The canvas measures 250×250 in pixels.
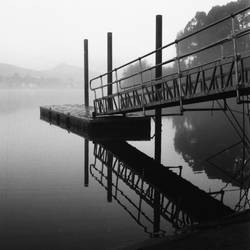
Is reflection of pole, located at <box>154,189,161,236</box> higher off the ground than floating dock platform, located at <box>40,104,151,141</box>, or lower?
lower

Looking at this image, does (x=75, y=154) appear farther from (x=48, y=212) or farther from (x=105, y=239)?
(x=105, y=239)

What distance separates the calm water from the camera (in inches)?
227

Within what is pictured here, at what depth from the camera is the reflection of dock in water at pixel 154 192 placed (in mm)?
6648

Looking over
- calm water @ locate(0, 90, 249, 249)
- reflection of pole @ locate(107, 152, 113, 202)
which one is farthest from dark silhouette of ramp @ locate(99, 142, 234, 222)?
calm water @ locate(0, 90, 249, 249)

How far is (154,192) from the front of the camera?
27.4 ft

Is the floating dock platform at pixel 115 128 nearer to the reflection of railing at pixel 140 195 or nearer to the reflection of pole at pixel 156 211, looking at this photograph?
the reflection of railing at pixel 140 195

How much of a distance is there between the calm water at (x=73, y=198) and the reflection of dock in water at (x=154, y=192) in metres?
0.08

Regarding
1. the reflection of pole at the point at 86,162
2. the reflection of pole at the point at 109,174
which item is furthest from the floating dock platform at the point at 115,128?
the reflection of pole at the point at 109,174

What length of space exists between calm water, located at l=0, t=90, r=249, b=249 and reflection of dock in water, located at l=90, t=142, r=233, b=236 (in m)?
0.08

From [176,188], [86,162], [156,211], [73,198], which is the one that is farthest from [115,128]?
[156,211]

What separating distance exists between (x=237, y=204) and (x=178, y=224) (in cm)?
174

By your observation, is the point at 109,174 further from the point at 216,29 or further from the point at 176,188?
the point at 216,29

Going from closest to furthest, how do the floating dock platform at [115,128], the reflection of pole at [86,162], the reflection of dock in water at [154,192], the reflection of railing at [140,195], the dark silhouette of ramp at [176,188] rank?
the reflection of railing at [140,195] < the reflection of dock in water at [154,192] < the dark silhouette of ramp at [176,188] < the reflection of pole at [86,162] < the floating dock platform at [115,128]

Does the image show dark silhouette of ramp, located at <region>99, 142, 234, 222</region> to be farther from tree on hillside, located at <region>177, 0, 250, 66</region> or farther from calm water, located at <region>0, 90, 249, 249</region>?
tree on hillside, located at <region>177, 0, 250, 66</region>
